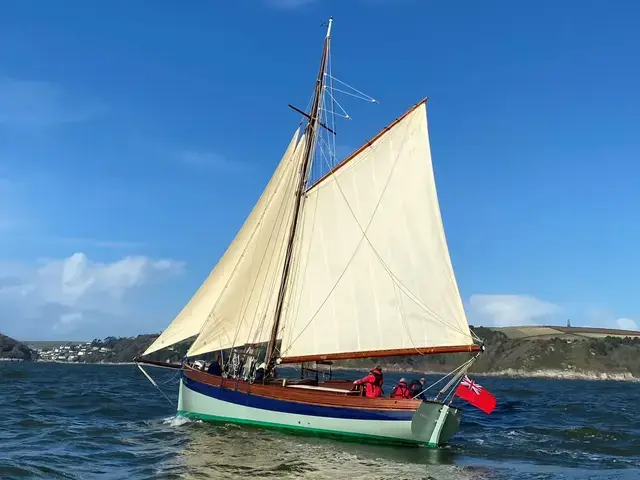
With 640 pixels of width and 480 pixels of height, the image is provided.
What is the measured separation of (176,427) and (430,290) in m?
14.8

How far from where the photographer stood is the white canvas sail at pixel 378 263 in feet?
102

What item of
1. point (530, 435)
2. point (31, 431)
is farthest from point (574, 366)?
point (31, 431)

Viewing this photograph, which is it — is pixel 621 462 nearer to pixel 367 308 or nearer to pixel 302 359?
pixel 367 308

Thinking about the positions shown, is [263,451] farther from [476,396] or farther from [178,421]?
[178,421]

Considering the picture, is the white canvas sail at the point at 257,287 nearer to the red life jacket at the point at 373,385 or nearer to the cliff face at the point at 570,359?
the red life jacket at the point at 373,385

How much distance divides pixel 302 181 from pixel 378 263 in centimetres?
704

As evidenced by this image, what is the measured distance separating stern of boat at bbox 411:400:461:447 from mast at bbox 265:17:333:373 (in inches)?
376

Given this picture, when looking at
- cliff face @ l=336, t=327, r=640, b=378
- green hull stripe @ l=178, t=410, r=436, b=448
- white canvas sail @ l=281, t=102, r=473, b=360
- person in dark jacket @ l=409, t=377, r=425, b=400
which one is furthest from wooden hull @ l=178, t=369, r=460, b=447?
cliff face @ l=336, t=327, r=640, b=378

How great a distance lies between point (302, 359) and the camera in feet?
110

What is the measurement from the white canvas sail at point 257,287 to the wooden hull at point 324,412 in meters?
2.39

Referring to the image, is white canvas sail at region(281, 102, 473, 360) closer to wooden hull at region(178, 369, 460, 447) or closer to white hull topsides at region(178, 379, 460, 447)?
wooden hull at region(178, 369, 460, 447)

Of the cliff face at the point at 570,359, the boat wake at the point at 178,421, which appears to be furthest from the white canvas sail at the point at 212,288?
the cliff face at the point at 570,359

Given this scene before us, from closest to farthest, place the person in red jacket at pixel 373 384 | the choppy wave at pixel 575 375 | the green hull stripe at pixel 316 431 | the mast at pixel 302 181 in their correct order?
the green hull stripe at pixel 316 431
the person in red jacket at pixel 373 384
the mast at pixel 302 181
the choppy wave at pixel 575 375

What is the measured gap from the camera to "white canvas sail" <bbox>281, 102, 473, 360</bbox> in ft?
102
